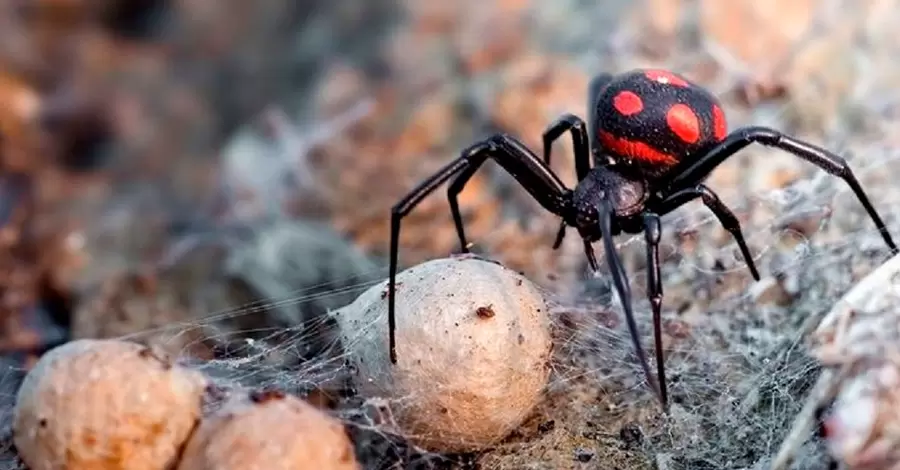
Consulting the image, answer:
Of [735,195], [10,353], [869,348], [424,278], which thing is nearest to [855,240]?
[735,195]

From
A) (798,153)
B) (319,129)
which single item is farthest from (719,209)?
(319,129)

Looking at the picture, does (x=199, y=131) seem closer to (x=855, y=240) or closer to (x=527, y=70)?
(x=527, y=70)

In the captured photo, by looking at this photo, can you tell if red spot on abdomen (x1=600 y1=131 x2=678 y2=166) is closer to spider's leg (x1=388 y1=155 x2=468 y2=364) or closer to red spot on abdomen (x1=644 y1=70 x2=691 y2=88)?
red spot on abdomen (x1=644 y1=70 x2=691 y2=88)

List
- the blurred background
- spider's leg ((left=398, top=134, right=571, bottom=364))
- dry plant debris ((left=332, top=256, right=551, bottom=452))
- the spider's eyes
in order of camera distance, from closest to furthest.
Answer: dry plant debris ((left=332, top=256, right=551, bottom=452)) < spider's leg ((left=398, top=134, right=571, bottom=364)) < the spider's eyes < the blurred background

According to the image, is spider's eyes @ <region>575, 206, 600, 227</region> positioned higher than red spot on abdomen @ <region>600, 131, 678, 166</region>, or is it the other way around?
red spot on abdomen @ <region>600, 131, 678, 166</region>

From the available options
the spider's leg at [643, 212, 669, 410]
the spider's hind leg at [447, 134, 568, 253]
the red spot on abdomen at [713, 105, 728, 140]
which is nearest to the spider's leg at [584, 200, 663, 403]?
the spider's leg at [643, 212, 669, 410]

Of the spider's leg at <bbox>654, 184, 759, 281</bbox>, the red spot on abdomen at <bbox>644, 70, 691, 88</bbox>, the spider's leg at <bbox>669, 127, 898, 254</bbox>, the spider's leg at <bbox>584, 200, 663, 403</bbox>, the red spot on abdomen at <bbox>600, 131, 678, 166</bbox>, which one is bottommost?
the spider's leg at <bbox>584, 200, 663, 403</bbox>
